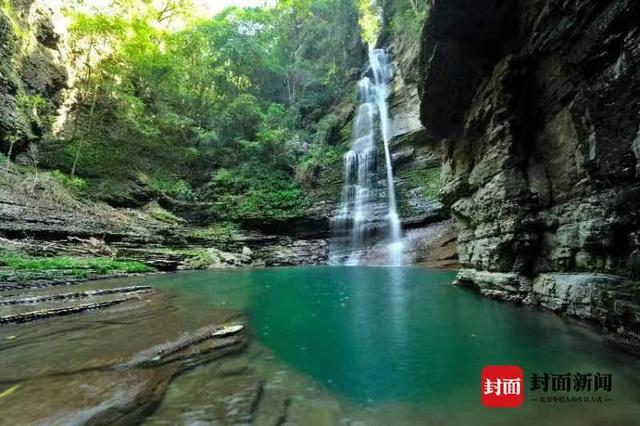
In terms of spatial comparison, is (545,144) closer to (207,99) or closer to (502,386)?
Answer: (502,386)

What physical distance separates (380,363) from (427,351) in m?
0.81

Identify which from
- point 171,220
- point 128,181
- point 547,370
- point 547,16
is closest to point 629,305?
point 547,370

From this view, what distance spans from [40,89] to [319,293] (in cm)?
2060

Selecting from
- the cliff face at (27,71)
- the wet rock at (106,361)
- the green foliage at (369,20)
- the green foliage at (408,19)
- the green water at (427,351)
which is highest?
the green foliage at (369,20)

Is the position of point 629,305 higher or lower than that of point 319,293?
higher

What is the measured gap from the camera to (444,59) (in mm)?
8953

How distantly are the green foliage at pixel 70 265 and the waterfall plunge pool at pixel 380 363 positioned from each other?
5.99m

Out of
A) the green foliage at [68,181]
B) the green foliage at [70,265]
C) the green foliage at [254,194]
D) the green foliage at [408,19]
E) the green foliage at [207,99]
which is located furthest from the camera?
the green foliage at [254,194]

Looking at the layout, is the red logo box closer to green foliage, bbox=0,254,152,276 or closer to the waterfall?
green foliage, bbox=0,254,152,276

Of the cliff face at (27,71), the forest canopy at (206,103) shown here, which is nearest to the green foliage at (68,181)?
the forest canopy at (206,103)

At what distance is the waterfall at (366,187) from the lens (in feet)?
67.7

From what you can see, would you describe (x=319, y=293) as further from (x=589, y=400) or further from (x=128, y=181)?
(x=128, y=181)

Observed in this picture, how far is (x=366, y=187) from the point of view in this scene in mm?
22625

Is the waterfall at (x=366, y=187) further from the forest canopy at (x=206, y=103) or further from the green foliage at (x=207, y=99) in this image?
the green foliage at (x=207, y=99)
